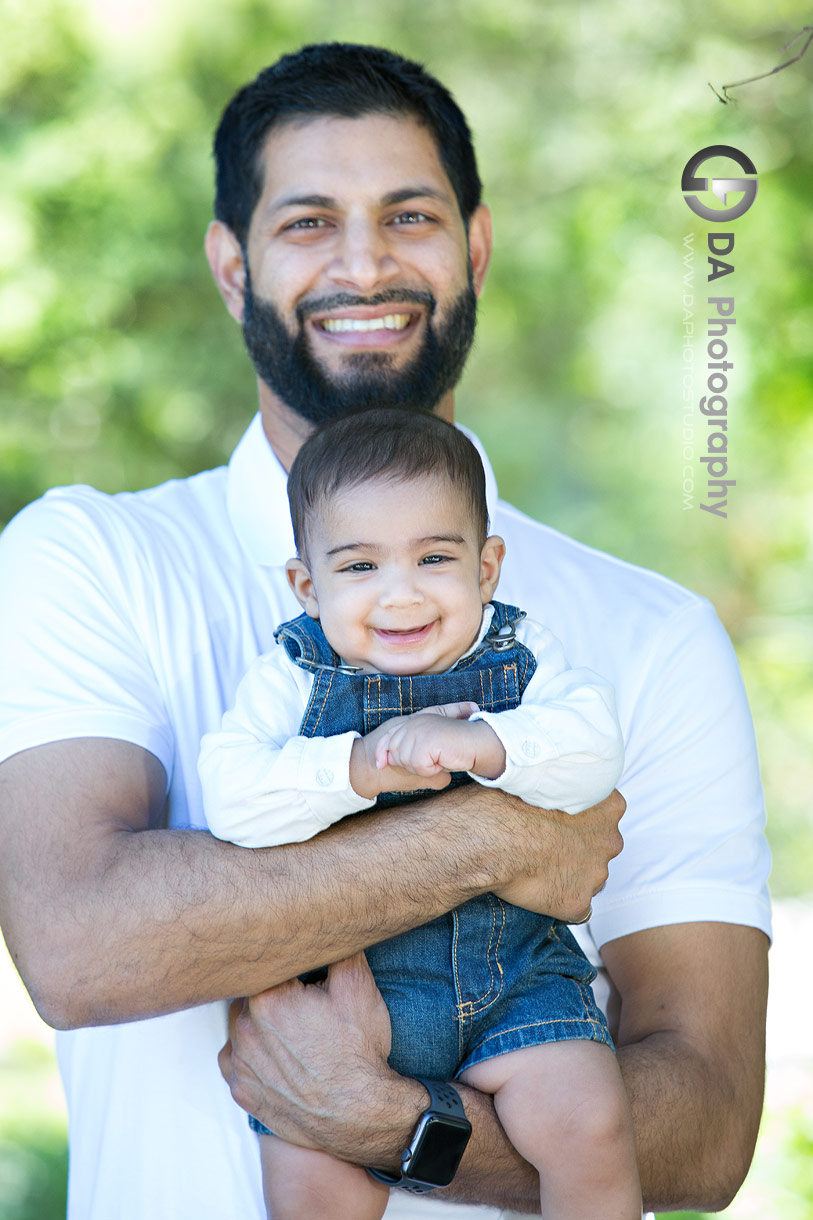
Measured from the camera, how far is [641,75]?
7320 millimetres

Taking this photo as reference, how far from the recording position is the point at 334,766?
1.48 metres

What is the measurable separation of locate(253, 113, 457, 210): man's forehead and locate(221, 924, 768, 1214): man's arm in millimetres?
1455

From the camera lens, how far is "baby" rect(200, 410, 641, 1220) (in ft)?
4.86

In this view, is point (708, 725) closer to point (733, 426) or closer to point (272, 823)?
point (272, 823)

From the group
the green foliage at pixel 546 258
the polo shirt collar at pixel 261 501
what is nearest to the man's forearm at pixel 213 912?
the polo shirt collar at pixel 261 501

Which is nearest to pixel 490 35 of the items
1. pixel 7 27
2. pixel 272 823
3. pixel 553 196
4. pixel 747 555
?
pixel 553 196

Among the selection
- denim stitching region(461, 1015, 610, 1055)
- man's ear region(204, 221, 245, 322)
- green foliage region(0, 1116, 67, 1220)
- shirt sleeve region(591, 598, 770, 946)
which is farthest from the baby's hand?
green foliage region(0, 1116, 67, 1220)

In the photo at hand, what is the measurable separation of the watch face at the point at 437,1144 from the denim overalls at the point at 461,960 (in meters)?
0.09

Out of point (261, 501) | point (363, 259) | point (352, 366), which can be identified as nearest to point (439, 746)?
point (261, 501)

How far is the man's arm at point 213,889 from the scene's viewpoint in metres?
1.49

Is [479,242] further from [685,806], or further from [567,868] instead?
[567,868]

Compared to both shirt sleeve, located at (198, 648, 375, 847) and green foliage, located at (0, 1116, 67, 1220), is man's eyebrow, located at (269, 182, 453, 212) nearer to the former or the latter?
shirt sleeve, located at (198, 648, 375, 847)

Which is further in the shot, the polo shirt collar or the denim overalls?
the polo shirt collar

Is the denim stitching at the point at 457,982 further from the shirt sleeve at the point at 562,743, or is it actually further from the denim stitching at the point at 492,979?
the shirt sleeve at the point at 562,743
